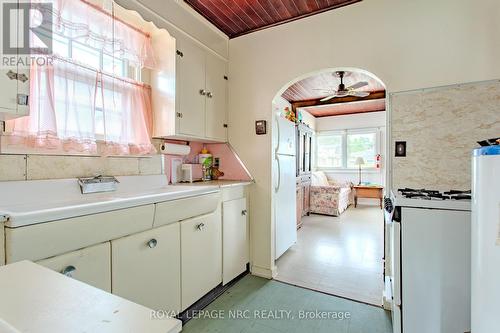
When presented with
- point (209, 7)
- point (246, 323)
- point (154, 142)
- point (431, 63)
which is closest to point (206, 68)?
point (209, 7)

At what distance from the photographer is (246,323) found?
1799 millimetres

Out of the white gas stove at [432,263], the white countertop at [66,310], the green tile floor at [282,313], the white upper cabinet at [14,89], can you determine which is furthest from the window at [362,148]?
the white countertop at [66,310]

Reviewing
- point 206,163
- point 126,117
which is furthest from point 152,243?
point 206,163

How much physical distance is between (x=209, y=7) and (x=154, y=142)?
133 cm

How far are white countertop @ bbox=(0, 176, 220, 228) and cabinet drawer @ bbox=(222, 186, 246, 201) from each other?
335mm

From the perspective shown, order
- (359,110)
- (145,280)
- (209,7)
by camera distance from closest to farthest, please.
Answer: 1. (145,280)
2. (209,7)
3. (359,110)

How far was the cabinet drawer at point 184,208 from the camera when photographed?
156cm

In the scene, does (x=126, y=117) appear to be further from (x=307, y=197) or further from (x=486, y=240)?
(x=307, y=197)

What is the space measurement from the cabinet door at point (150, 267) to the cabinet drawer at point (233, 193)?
24.5 inches

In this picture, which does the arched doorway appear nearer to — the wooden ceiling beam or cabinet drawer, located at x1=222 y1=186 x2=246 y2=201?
the wooden ceiling beam

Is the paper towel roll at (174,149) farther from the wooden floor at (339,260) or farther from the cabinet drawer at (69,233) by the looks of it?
the wooden floor at (339,260)

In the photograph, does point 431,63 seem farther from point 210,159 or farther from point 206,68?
point 210,159

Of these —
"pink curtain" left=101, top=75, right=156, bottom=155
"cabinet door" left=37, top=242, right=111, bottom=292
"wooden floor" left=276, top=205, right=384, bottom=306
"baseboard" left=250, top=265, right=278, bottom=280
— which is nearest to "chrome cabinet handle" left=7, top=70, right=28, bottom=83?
"pink curtain" left=101, top=75, right=156, bottom=155

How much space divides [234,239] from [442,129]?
77.8 inches
